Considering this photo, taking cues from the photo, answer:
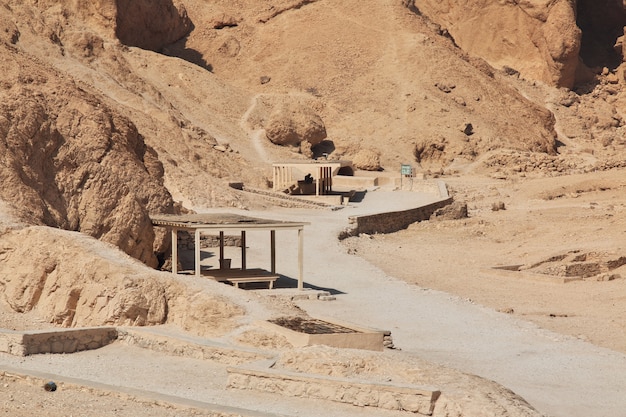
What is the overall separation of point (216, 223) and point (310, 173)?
62.4 feet

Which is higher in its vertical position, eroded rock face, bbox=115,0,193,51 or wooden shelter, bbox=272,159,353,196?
eroded rock face, bbox=115,0,193,51

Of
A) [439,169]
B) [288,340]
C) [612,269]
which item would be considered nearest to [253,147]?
[439,169]

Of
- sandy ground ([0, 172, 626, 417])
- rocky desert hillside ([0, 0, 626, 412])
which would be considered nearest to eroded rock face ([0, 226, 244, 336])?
rocky desert hillside ([0, 0, 626, 412])

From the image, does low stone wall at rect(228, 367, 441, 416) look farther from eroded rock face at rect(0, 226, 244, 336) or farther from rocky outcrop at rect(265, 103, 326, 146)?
rocky outcrop at rect(265, 103, 326, 146)

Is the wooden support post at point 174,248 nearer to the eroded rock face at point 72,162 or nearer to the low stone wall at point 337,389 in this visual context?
the eroded rock face at point 72,162

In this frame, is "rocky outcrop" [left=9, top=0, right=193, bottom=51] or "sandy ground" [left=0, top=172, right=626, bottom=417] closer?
"sandy ground" [left=0, top=172, right=626, bottom=417]

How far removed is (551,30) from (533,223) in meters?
37.6

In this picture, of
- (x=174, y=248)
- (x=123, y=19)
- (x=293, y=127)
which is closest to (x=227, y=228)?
(x=174, y=248)

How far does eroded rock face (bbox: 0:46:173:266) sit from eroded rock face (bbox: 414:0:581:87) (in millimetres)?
49896

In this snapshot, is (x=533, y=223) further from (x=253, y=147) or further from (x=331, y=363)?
(x=331, y=363)

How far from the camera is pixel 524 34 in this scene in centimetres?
6712

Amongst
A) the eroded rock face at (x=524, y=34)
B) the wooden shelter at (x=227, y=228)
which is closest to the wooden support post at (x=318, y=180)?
the wooden shelter at (x=227, y=228)

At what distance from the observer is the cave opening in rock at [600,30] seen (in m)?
72.9

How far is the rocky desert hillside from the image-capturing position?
46.8 ft
